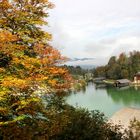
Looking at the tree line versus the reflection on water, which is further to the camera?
the tree line

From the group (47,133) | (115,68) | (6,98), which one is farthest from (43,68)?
(115,68)

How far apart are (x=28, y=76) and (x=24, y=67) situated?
46 centimetres

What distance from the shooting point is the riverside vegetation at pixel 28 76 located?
44.3 feet

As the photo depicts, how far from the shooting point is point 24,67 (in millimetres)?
14188

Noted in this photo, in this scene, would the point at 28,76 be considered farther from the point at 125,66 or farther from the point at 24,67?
the point at 125,66

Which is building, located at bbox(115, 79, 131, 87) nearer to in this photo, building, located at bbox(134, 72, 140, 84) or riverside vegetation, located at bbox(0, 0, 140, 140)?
building, located at bbox(134, 72, 140, 84)

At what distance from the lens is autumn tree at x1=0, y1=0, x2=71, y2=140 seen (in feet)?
44.0

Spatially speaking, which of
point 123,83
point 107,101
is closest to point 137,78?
point 123,83

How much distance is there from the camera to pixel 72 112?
19.4m

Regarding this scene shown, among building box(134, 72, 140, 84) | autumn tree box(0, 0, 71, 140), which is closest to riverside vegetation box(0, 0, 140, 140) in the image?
autumn tree box(0, 0, 71, 140)

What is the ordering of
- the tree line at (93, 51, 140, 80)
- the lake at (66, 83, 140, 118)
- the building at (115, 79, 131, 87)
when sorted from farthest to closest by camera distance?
the tree line at (93, 51, 140, 80)
the building at (115, 79, 131, 87)
the lake at (66, 83, 140, 118)

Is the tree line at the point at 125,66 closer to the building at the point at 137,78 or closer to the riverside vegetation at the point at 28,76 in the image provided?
the building at the point at 137,78

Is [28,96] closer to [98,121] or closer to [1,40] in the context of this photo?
[1,40]

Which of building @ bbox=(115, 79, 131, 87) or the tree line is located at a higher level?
the tree line
